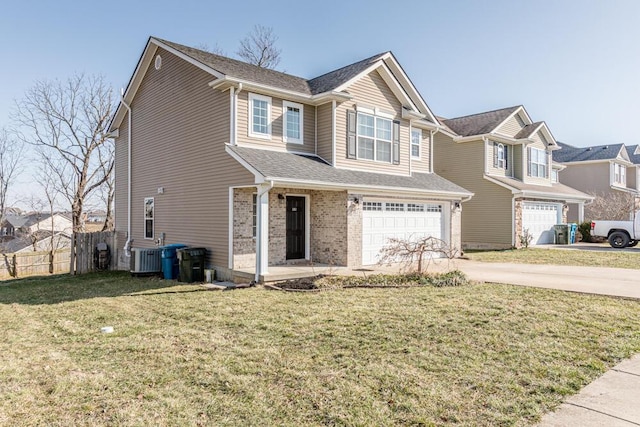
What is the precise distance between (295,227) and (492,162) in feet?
44.5

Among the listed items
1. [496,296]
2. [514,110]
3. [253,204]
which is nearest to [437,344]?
[496,296]

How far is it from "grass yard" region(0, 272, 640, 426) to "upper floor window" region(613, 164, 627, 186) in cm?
3084

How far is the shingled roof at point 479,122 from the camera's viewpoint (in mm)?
21695

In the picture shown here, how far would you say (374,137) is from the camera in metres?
14.9

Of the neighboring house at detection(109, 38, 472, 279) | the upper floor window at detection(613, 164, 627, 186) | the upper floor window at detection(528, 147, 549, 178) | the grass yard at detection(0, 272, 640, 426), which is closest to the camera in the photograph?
the grass yard at detection(0, 272, 640, 426)

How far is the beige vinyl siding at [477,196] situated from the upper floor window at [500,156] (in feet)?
3.70

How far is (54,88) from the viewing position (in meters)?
27.0

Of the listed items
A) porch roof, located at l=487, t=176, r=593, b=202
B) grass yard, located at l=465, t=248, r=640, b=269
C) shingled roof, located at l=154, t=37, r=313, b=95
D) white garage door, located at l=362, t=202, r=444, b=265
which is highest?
shingled roof, located at l=154, t=37, r=313, b=95

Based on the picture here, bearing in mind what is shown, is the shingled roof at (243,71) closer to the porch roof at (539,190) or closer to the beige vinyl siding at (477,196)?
the beige vinyl siding at (477,196)

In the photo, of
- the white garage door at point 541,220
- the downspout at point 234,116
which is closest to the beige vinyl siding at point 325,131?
the downspout at point 234,116

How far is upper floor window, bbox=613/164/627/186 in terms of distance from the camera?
1293 inches

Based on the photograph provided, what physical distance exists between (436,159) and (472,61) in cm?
803

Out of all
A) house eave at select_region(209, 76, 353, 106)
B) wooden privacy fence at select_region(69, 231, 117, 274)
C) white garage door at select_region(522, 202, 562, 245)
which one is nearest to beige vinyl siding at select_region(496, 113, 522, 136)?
white garage door at select_region(522, 202, 562, 245)

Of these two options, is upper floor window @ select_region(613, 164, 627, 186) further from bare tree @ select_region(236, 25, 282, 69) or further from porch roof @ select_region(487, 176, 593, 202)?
bare tree @ select_region(236, 25, 282, 69)
